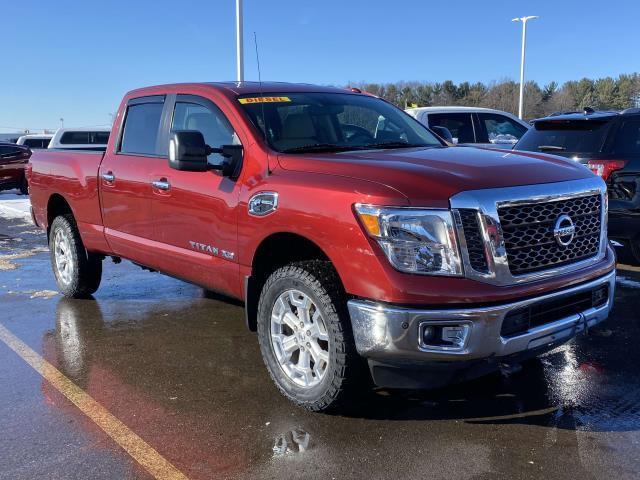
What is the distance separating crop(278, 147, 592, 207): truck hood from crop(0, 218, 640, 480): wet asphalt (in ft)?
4.22

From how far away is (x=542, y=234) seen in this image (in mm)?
3422

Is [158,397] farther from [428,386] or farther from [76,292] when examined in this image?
[76,292]

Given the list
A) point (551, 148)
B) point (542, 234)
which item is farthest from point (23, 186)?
point (542, 234)

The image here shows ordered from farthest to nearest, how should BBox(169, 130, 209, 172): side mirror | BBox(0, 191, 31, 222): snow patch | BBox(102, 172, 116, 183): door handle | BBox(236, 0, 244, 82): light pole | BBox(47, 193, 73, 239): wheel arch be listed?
BBox(236, 0, 244, 82): light pole → BBox(0, 191, 31, 222): snow patch → BBox(47, 193, 73, 239): wheel arch → BBox(102, 172, 116, 183): door handle → BBox(169, 130, 209, 172): side mirror

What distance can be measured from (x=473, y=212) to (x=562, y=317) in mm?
866

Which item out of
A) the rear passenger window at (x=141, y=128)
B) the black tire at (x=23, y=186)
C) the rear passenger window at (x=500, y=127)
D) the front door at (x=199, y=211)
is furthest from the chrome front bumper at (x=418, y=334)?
the black tire at (x=23, y=186)

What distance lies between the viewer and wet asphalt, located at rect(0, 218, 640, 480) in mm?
3121

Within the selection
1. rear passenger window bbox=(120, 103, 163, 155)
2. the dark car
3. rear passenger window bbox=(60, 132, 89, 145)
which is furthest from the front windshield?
the dark car

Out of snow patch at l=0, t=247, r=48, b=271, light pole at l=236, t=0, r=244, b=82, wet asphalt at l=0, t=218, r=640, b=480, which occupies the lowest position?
snow patch at l=0, t=247, r=48, b=271

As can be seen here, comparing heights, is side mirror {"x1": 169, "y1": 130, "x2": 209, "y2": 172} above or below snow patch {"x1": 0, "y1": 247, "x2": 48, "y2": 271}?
above

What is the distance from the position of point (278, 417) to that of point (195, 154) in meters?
1.70

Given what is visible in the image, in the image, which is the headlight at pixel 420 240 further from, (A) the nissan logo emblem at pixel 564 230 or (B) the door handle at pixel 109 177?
(B) the door handle at pixel 109 177

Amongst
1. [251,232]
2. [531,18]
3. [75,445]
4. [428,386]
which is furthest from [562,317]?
[531,18]

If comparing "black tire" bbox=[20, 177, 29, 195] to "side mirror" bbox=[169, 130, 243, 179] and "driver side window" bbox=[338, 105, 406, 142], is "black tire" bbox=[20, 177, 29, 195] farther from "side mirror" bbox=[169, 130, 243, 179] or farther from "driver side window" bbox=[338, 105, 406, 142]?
"side mirror" bbox=[169, 130, 243, 179]
